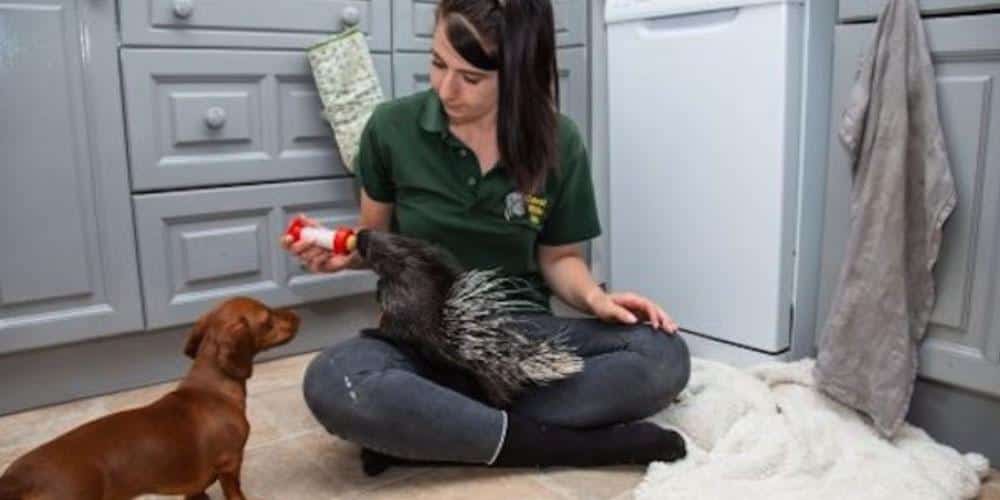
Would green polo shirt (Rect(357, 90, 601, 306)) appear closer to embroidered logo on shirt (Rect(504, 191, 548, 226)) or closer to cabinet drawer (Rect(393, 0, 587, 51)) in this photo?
embroidered logo on shirt (Rect(504, 191, 548, 226))

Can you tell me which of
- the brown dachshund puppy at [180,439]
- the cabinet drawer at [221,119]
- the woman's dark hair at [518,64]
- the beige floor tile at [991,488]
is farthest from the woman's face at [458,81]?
the beige floor tile at [991,488]

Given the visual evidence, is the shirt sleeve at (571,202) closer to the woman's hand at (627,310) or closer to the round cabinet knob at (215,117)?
the woman's hand at (627,310)

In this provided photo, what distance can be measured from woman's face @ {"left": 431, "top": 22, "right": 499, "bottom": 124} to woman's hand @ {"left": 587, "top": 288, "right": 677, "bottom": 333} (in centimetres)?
34

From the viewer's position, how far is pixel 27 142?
52.1 inches

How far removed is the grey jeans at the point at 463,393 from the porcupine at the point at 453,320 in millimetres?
31

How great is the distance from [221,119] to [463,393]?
0.68 m

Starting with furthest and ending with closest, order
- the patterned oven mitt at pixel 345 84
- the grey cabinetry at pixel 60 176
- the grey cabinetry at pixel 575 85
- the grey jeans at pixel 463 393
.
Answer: the grey cabinetry at pixel 575 85
the patterned oven mitt at pixel 345 84
the grey cabinetry at pixel 60 176
the grey jeans at pixel 463 393

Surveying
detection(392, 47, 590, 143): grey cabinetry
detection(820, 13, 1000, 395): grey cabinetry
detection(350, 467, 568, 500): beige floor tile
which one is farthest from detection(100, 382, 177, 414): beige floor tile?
detection(820, 13, 1000, 395): grey cabinetry

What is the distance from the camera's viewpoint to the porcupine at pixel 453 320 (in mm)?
1075

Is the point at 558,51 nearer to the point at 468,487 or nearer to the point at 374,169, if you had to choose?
the point at 374,169

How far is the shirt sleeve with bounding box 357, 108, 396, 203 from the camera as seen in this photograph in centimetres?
129

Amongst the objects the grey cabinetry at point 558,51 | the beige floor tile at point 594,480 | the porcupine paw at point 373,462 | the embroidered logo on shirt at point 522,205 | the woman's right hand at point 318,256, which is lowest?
the beige floor tile at point 594,480

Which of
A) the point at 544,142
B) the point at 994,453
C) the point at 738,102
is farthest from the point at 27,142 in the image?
the point at 994,453

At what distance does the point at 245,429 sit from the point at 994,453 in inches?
39.7
